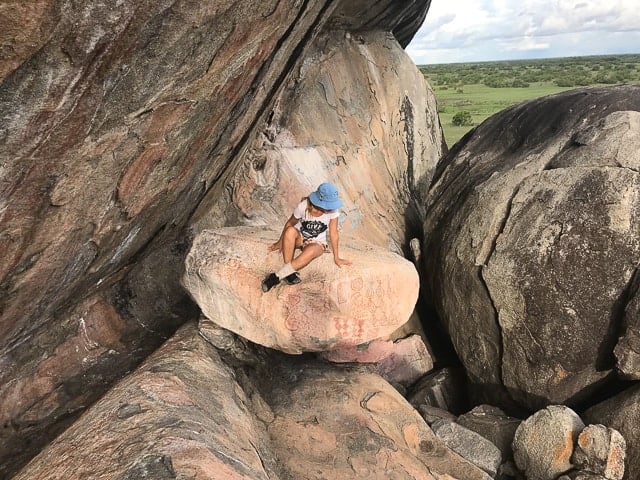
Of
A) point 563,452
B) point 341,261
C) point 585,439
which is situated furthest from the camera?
point 341,261

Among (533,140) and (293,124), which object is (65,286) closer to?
(293,124)

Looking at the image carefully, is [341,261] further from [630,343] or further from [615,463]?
[615,463]

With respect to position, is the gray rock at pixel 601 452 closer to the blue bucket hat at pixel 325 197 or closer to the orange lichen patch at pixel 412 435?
the orange lichen patch at pixel 412 435

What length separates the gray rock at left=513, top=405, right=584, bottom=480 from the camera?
469 centimetres

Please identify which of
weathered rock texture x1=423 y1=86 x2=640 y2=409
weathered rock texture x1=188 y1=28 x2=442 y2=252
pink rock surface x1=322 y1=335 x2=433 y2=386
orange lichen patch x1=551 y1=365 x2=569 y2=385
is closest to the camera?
weathered rock texture x1=423 y1=86 x2=640 y2=409

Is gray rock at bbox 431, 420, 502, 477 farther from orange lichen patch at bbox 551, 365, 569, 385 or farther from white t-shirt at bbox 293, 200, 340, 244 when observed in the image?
white t-shirt at bbox 293, 200, 340, 244

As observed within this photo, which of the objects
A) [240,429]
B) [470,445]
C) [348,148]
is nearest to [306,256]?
[240,429]

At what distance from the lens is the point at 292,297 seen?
189 inches

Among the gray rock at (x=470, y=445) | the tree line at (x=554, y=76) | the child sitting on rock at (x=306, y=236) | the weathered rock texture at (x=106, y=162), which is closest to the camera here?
the weathered rock texture at (x=106, y=162)

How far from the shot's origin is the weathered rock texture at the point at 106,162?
283 centimetres

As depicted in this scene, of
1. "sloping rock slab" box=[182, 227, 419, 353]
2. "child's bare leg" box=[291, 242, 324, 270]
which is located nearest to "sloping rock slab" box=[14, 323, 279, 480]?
"sloping rock slab" box=[182, 227, 419, 353]

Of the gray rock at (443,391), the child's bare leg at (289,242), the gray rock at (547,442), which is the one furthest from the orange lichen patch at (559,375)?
the child's bare leg at (289,242)

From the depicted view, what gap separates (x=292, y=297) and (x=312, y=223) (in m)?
0.66

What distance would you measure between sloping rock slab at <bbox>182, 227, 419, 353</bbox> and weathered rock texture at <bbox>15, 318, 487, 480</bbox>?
1.36ft
